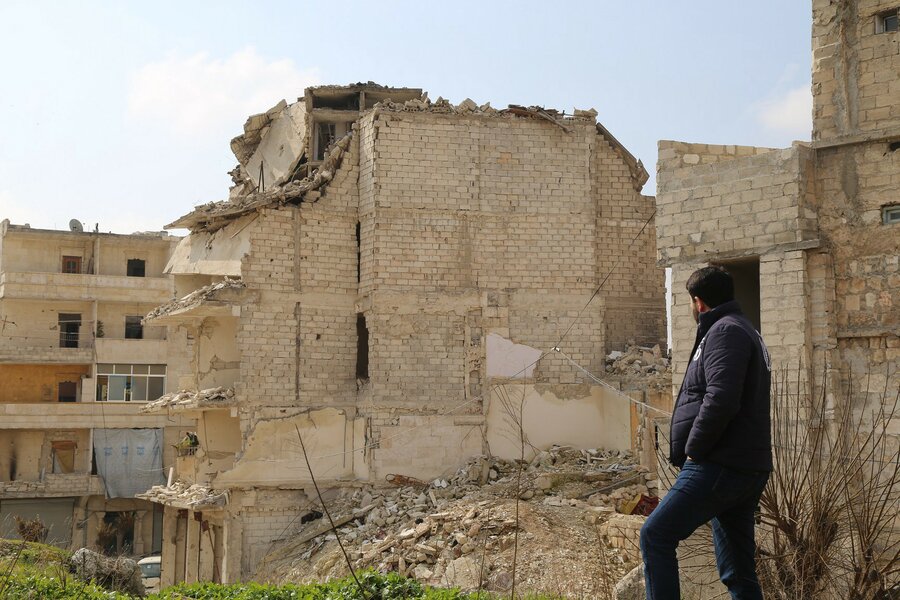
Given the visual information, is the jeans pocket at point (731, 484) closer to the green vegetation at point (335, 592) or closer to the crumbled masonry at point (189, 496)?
the green vegetation at point (335, 592)

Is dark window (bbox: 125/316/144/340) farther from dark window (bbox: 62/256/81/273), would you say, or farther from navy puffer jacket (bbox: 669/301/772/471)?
navy puffer jacket (bbox: 669/301/772/471)

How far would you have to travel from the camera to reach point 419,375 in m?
21.0

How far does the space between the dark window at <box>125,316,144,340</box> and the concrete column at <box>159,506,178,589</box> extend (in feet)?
40.6

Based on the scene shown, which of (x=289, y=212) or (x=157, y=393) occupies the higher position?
(x=289, y=212)

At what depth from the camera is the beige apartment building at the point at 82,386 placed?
34.5m

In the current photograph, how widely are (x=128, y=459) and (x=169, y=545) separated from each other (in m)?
10.2

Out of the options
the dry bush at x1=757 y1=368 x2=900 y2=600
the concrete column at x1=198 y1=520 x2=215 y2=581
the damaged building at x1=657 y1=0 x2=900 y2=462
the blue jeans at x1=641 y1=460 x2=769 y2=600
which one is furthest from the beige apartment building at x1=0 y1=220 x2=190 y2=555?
the blue jeans at x1=641 y1=460 x2=769 y2=600

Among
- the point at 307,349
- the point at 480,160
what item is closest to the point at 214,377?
the point at 307,349

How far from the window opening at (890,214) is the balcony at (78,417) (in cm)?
2710

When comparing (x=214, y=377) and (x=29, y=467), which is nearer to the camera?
(x=214, y=377)

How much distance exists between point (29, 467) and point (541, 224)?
21505mm

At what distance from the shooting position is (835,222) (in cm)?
1088

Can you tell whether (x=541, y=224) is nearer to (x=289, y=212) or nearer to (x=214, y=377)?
(x=289, y=212)

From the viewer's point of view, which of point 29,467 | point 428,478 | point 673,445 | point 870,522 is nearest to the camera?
point 673,445
